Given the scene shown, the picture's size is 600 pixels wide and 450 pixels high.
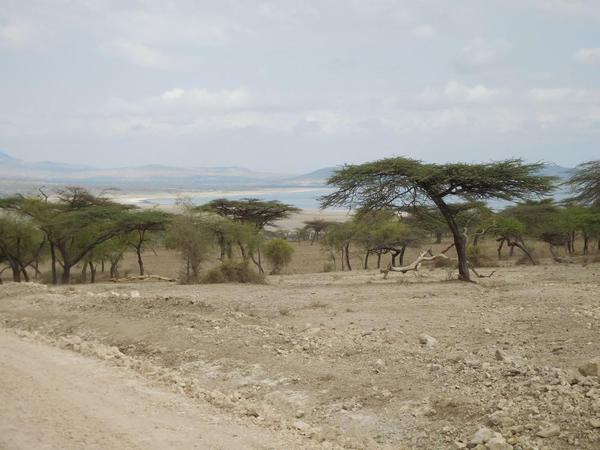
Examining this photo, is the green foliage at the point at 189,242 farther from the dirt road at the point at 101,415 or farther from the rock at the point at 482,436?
the rock at the point at 482,436

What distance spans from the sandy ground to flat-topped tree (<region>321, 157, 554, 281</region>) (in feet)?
18.9

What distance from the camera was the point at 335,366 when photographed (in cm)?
840

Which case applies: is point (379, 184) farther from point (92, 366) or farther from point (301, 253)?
point (301, 253)

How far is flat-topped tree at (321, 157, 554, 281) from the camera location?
19812 millimetres

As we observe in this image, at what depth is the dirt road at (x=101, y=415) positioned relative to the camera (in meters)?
5.60

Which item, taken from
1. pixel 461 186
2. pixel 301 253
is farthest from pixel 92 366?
pixel 301 253

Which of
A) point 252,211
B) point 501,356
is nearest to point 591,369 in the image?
point 501,356

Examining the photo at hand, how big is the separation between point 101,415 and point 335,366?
3308mm

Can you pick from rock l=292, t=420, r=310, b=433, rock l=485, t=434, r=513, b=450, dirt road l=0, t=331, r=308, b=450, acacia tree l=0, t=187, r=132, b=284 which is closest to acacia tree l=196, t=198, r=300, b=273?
acacia tree l=0, t=187, r=132, b=284

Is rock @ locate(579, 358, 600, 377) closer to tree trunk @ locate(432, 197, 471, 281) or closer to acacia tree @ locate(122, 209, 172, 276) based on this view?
tree trunk @ locate(432, 197, 471, 281)

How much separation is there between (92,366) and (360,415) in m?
4.23

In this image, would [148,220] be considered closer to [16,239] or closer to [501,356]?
[16,239]

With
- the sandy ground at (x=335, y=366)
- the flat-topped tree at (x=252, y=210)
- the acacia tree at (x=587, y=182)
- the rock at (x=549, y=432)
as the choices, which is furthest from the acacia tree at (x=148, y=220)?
the rock at (x=549, y=432)

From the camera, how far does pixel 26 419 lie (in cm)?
611
